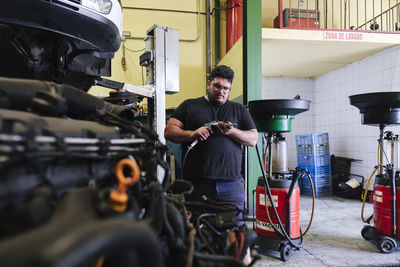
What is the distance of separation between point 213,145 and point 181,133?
0.25m

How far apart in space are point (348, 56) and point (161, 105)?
4.05 m

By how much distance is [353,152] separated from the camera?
18.5 ft

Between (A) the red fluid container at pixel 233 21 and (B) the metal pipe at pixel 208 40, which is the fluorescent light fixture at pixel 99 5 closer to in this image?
(A) the red fluid container at pixel 233 21

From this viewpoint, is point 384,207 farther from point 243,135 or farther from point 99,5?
point 99,5

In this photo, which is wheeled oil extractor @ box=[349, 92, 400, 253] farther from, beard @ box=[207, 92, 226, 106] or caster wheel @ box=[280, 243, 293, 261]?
beard @ box=[207, 92, 226, 106]

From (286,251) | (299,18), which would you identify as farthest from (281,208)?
(299,18)

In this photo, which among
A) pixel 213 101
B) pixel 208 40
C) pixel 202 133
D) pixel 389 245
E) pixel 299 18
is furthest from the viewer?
pixel 208 40

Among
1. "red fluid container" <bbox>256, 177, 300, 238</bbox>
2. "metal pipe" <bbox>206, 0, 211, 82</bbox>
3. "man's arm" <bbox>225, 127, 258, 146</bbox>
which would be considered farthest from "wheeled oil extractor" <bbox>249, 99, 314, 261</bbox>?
"metal pipe" <bbox>206, 0, 211, 82</bbox>

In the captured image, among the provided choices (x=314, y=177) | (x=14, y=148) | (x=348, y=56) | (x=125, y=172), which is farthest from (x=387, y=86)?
(x=14, y=148)

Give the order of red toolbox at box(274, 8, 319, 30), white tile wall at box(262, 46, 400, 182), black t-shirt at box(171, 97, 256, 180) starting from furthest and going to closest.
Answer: white tile wall at box(262, 46, 400, 182) < red toolbox at box(274, 8, 319, 30) < black t-shirt at box(171, 97, 256, 180)

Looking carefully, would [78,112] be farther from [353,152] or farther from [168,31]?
[353,152]

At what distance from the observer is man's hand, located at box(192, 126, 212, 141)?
2.00 meters

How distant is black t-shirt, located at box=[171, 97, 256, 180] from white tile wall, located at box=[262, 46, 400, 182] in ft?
12.2

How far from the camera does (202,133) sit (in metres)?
2.00
